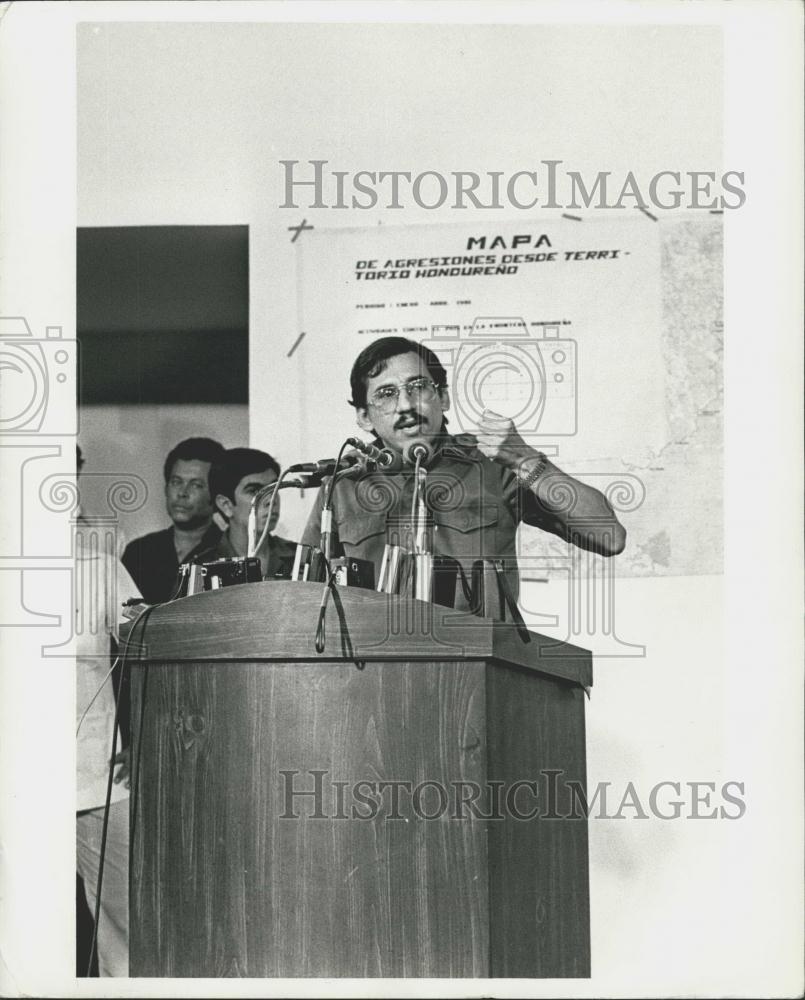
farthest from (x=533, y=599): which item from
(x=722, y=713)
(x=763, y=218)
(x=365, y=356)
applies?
(x=763, y=218)

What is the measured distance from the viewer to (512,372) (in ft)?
10.0

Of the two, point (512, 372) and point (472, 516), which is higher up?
point (512, 372)

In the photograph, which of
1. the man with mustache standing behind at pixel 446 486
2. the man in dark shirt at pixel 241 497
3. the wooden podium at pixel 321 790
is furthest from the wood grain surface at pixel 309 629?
the man in dark shirt at pixel 241 497

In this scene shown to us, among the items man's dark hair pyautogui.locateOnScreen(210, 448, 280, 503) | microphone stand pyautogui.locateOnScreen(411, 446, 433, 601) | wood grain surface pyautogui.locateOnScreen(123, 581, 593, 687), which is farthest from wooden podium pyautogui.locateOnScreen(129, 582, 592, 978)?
man's dark hair pyautogui.locateOnScreen(210, 448, 280, 503)

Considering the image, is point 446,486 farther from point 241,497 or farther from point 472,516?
point 241,497

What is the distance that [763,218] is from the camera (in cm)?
286

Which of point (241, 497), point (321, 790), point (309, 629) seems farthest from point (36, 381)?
point (321, 790)

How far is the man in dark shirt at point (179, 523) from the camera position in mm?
3102

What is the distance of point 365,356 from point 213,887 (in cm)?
140

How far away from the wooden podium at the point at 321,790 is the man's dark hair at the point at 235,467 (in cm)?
95

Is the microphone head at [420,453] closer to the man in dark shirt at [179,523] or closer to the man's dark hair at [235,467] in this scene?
the man's dark hair at [235,467]

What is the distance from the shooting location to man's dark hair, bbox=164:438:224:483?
10.2 feet

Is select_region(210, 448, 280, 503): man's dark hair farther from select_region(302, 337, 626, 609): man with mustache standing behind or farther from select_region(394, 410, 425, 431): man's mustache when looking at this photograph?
select_region(394, 410, 425, 431): man's mustache

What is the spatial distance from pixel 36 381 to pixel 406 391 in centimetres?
85
